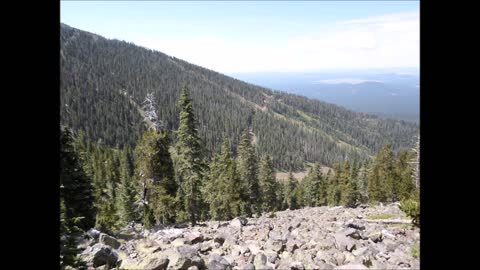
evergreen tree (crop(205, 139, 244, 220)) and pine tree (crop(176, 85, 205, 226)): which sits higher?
pine tree (crop(176, 85, 205, 226))

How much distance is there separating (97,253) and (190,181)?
893 inches

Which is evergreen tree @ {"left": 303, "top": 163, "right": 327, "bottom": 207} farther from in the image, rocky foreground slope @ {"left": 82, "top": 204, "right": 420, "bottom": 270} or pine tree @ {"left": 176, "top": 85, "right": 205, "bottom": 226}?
rocky foreground slope @ {"left": 82, "top": 204, "right": 420, "bottom": 270}

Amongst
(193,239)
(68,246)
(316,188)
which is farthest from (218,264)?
(316,188)

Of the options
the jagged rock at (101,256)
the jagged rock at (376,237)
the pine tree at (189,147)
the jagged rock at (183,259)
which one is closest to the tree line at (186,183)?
the pine tree at (189,147)

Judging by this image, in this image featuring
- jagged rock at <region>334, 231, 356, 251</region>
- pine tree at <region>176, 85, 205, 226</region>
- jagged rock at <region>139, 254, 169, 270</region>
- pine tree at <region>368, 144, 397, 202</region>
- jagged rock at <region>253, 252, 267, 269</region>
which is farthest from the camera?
pine tree at <region>368, 144, 397, 202</region>

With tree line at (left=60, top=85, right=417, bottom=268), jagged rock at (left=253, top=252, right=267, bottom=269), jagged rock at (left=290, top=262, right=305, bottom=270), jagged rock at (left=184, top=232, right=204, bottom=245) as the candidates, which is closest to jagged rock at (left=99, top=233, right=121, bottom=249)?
tree line at (left=60, top=85, right=417, bottom=268)

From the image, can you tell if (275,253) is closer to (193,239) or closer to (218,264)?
(218,264)

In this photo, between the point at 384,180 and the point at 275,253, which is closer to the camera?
the point at 275,253

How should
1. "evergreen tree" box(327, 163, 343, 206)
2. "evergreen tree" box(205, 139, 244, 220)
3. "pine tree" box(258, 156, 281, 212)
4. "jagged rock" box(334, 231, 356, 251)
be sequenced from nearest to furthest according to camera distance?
"jagged rock" box(334, 231, 356, 251), "evergreen tree" box(205, 139, 244, 220), "pine tree" box(258, 156, 281, 212), "evergreen tree" box(327, 163, 343, 206)

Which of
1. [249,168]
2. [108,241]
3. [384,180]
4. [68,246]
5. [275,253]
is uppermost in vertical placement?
[68,246]

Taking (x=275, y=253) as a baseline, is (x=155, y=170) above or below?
above
